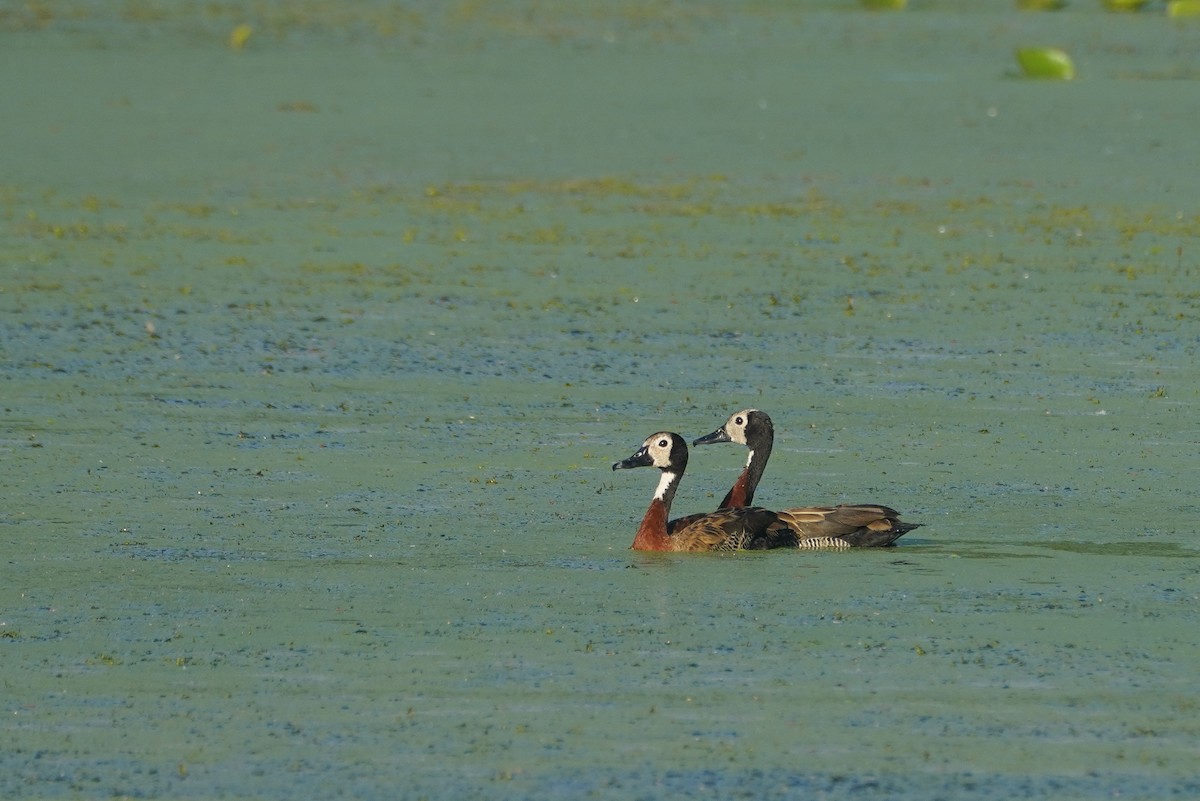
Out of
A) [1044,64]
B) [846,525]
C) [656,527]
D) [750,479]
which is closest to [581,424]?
[750,479]

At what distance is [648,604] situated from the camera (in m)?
6.30

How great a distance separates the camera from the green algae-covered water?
5.14 metres

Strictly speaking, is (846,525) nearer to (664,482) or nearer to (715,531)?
(715,531)

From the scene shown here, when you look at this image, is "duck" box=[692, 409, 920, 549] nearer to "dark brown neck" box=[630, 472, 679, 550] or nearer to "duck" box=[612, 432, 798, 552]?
"duck" box=[612, 432, 798, 552]

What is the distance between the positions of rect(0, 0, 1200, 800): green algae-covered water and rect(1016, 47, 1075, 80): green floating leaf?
24 cm

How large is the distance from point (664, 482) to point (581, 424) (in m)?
1.49

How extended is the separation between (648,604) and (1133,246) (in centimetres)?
700

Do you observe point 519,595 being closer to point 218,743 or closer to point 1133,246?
point 218,743

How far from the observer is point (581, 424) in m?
8.85

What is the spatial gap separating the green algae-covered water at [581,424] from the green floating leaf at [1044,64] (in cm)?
24

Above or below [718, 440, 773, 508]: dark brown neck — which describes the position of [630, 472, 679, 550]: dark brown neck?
below

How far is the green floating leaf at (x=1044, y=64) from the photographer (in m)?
19.2

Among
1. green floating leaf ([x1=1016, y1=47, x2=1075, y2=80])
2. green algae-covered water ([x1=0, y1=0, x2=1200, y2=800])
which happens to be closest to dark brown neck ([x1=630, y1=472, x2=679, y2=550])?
green algae-covered water ([x1=0, y1=0, x2=1200, y2=800])

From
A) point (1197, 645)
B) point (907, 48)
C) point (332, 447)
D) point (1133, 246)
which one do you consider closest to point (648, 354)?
point (332, 447)
